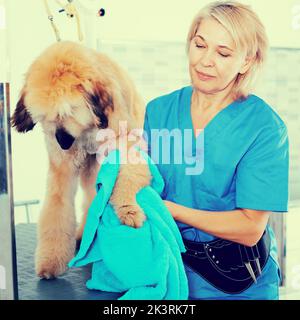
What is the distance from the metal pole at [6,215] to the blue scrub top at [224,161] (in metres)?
0.34

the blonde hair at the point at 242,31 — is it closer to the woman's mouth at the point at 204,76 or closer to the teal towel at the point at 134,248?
the woman's mouth at the point at 204,76

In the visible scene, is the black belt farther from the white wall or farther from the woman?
the white wall

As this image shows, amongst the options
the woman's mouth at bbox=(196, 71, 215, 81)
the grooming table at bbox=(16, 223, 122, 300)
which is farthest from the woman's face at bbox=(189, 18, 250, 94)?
the grooming table at bbox=(16, 223, 122, 300)

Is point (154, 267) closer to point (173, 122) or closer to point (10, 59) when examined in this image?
point (173, 122)

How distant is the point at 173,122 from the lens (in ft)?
3.91

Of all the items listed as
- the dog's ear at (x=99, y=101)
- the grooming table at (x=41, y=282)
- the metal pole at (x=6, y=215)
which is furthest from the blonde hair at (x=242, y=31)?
the grooming table at (x=41, y=282)

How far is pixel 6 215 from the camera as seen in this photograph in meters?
1.18

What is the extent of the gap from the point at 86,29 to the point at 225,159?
1.50 ft

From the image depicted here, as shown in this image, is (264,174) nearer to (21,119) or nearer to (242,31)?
(242,31)

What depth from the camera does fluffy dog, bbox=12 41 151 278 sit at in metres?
1.12

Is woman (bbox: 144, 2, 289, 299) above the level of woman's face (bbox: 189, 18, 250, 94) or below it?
below

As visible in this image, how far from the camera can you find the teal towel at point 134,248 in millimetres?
1114

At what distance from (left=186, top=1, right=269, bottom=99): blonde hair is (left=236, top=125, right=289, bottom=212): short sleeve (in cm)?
13
